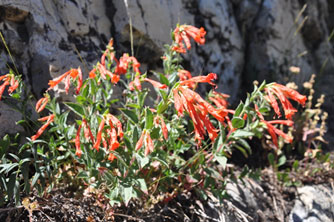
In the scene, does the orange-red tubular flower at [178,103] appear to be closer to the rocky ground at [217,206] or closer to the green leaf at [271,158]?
the rocky ground at [217,206]

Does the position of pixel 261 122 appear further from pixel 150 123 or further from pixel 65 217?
pixel 65 217

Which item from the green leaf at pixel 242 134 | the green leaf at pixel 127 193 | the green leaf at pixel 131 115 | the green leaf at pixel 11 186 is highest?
the green leaf at pixel 131 115

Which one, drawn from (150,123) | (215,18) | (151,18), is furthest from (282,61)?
(150,123)

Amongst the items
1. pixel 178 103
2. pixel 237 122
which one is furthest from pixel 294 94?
pixel 178 103

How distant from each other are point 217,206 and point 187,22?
1.91 m

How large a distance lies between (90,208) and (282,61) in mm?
2976

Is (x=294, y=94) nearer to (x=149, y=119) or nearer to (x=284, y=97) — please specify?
(x=284, y=97)

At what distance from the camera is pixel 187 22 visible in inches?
129

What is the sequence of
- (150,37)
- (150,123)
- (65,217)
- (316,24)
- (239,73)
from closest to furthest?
(150,123) < (65,217) < (150,37) < (239,73) < (316,24)

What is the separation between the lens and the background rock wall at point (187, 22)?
2326mm

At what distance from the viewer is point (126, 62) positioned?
2.14 m

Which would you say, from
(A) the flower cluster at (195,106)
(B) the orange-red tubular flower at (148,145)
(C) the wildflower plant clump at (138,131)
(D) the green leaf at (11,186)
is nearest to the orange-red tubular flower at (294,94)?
(C) the wildflower plant clump at (138,131)

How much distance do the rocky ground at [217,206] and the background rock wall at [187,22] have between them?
28.0 inches

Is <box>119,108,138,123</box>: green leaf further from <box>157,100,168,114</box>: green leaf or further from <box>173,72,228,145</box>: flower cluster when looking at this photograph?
<box>173,72,228,145</box>: flower cluster
